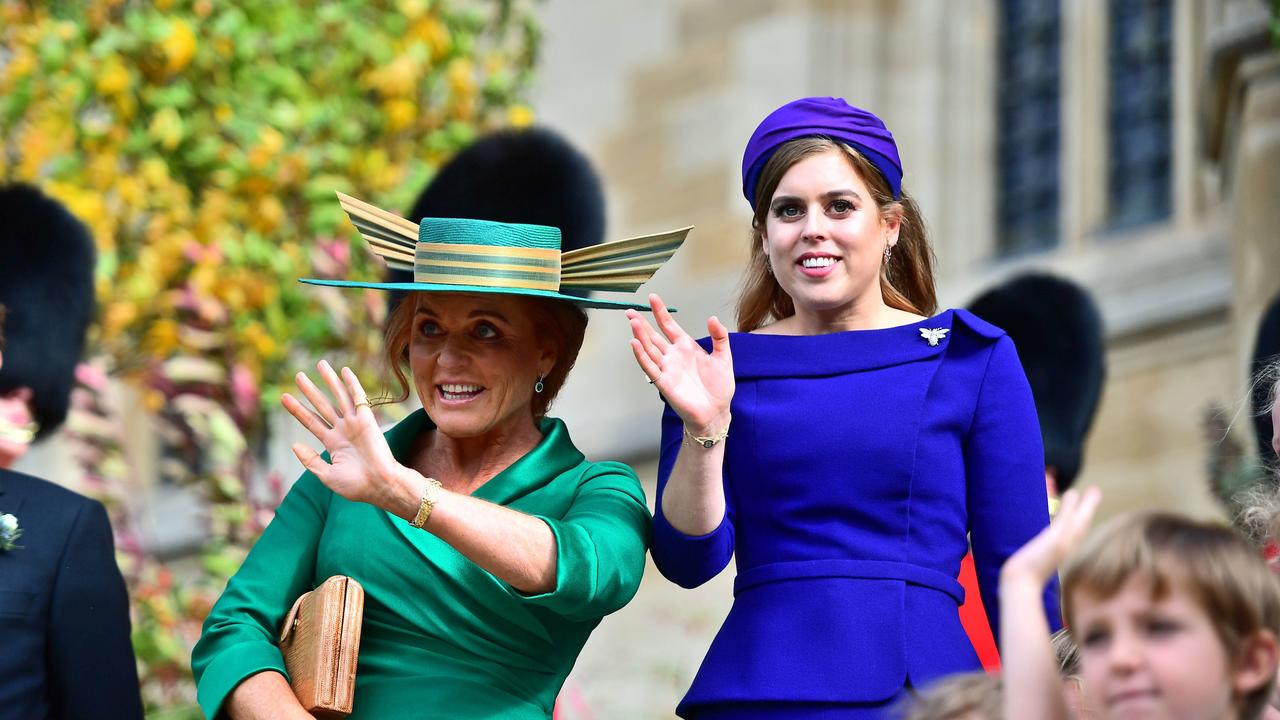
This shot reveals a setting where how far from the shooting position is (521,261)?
436 centimetres

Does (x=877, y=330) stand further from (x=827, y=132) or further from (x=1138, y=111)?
(x=1138, y=111)

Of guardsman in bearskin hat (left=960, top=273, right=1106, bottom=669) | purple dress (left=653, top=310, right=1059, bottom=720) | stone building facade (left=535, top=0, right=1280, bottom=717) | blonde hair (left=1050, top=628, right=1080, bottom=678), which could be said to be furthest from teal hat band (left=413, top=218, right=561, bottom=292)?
stone building facade (left=535, top=0, right=1280, bottom=717)

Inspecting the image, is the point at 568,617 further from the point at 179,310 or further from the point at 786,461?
the point at 179,310

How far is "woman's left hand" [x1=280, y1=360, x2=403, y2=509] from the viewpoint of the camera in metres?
3.95

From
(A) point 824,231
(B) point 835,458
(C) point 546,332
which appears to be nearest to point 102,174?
(C) point 546,332

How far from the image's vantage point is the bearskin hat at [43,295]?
5900 millimetres

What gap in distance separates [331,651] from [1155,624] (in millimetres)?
1560

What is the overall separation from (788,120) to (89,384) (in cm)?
424

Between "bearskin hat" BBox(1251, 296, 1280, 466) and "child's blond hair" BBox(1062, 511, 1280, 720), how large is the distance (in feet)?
4.72

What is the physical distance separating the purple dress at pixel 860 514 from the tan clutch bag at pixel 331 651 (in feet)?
1.79

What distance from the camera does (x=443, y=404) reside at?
4324mm

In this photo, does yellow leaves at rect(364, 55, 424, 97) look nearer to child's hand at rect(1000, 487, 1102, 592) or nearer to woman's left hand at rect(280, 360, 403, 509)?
woman's left hand at rect(280, 360, 403, 509)

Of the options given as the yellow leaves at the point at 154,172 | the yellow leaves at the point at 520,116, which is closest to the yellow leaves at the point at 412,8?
the yellow leaves at the point at 520,116

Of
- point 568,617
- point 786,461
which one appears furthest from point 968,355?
point 568,617
